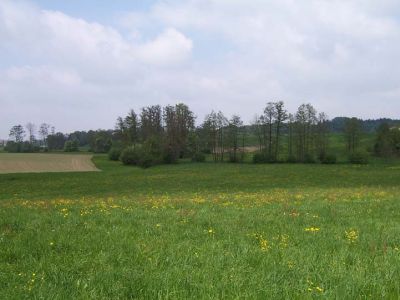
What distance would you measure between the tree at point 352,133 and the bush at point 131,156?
4773 centimetres

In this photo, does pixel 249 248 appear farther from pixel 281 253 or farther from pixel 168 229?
pixel 168 229

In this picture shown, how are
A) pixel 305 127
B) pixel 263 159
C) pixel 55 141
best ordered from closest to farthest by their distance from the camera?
pixel 263 159 → pixel 305 127 → pixel 55 141

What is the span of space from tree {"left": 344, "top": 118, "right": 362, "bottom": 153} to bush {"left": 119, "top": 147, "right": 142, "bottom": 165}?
47.7 meters

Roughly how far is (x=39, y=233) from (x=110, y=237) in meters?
1.57

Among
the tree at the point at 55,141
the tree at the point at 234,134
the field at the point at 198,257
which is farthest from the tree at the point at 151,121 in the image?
the field at the point at 198,257

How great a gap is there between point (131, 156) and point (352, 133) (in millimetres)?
50569

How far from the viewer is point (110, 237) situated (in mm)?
8719

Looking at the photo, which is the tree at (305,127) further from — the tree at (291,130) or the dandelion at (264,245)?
the dandelion at (264,245)

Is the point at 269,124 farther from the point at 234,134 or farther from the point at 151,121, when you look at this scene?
the point at 151,121

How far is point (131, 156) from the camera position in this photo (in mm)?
89875

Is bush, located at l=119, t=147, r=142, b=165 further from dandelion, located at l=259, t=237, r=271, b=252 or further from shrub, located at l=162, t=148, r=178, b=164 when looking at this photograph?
dandelion, located at l=259, t=237, r=271, b=252

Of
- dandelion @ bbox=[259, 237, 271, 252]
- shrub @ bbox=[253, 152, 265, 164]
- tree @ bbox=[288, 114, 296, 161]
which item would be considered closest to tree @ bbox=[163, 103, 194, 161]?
shrub @ bbox=[253, 152, 265, 164]

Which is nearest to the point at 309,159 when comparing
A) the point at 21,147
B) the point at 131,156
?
the point at 131,156

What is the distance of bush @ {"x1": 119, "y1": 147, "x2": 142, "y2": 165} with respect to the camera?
291 ft
